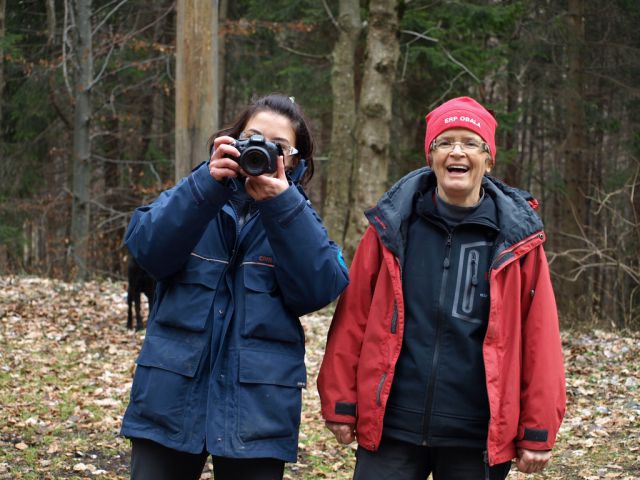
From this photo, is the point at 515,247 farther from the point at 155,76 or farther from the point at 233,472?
the point at 155,76

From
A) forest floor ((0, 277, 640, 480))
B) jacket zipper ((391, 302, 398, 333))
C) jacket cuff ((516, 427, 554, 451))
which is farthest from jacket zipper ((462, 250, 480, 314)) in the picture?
forest floor ((0, 277, 640, 480))

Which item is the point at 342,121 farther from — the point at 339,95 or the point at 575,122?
the point at 575,122

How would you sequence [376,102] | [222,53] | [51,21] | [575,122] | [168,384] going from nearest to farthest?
[168,384] < [376,102] < [575,122] < [51,21] < [222,53]

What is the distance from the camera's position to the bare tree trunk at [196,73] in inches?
311

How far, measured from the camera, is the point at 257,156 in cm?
277

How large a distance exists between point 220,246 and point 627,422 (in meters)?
5.14

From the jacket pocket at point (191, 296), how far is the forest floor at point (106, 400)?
3018 millimetres

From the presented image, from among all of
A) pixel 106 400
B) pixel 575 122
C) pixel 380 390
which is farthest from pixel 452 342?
pixel 575 122

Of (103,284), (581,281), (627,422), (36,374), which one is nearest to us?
(627,422)

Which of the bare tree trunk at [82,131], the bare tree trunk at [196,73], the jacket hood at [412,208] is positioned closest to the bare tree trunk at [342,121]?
the bare tree trunk at [82,131]

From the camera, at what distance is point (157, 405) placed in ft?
9.01

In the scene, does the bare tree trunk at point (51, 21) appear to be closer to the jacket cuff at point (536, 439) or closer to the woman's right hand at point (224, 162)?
the woman's right hand at point (224, 162)

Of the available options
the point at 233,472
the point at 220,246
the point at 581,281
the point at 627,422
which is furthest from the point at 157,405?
the point at 581,281

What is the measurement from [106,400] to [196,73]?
3.18 metres
